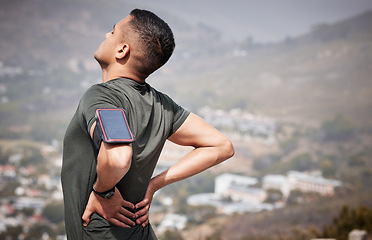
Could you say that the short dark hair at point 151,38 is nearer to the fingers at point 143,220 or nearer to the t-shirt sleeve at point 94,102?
the t-shirt sleeve at point 94,102

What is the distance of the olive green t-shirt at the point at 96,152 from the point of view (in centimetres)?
75

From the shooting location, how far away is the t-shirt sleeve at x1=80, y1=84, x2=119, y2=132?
702 mm

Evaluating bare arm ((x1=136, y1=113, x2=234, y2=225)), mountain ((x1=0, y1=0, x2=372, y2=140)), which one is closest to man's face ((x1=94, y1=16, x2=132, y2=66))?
bare arm ((x1=136, y1=113, x2=234, y2=225))

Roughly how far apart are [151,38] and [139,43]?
0.03m

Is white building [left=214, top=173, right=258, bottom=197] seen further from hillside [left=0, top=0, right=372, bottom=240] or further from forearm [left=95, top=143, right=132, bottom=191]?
forearm [left=95, top=143, right=132, bottom=191]

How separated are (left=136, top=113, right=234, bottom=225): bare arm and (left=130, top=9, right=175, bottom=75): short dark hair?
181mm

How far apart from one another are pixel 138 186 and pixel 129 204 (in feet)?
0.17

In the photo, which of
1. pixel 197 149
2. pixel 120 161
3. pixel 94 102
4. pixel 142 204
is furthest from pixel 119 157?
pixel 197 149

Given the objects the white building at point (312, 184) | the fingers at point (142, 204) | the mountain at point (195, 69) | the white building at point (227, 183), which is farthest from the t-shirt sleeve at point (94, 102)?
the mountain at point (195, 69)

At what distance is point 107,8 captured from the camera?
3100 inches

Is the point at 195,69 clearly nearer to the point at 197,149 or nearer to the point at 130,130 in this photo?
the point at 197,149

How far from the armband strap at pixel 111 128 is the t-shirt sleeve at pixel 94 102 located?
1.1 inches

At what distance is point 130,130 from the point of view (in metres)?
0.72

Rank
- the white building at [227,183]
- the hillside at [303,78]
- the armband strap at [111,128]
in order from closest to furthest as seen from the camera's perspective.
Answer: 1. the armband strap at [111,128]
2. the white building at [227,183]
3. the hillside at [303,78]
